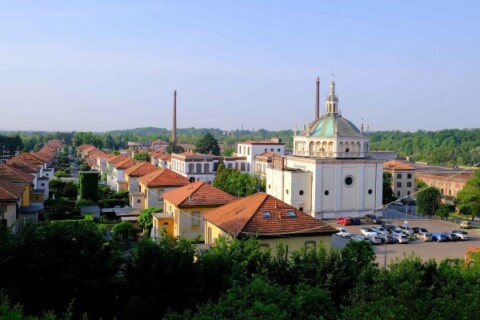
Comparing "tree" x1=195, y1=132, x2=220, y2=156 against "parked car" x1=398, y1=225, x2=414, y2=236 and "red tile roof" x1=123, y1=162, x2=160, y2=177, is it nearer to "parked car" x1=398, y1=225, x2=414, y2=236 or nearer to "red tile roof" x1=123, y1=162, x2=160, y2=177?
"red tile roof" x1=123, y1=162, x2=160, y2=177

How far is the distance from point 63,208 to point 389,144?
12680 cm

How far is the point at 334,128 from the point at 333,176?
15.9 feet

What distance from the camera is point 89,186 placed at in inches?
1975

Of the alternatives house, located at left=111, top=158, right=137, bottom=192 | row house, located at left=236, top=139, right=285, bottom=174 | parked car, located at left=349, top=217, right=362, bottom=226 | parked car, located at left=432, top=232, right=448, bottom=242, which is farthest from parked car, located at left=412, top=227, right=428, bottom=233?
row house, located at left=236, top=139, right=285, bottom=174

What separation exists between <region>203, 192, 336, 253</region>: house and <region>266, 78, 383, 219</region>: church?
2412 cm

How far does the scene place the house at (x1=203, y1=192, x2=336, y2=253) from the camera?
67.6 ft

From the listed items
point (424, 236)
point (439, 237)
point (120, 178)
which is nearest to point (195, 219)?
point (424, 236)

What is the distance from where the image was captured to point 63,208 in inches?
1609

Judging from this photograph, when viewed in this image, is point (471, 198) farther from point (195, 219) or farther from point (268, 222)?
point (268, 222)

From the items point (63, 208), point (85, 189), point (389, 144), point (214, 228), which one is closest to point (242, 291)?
point (214, 228)

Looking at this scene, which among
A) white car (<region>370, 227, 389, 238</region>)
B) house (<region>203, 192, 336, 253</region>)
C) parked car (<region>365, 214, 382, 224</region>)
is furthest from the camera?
parked car (<region>365, 214, 382, 224</region>)

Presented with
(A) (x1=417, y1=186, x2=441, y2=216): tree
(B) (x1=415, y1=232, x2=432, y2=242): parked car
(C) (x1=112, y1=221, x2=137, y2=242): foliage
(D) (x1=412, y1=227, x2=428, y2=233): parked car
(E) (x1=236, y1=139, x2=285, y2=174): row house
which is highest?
(E) (x1=236, y1=139, x2=285, y2=174): row house

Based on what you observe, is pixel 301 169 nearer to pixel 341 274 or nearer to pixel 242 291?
pixel 341 274

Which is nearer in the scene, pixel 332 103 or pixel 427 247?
pixel 427 247
